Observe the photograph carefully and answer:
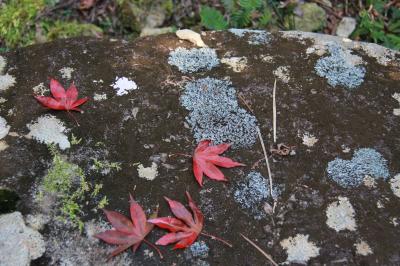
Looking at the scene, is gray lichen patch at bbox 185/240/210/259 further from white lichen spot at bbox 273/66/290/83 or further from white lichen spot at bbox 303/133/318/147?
white lichen spot at bbox 273/66/290/83

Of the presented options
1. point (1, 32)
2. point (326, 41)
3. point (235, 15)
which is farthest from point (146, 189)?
point (1, 32)

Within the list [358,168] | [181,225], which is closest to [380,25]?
[358,168]

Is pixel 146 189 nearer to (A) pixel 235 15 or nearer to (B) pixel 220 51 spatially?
(B) pixel 220 51

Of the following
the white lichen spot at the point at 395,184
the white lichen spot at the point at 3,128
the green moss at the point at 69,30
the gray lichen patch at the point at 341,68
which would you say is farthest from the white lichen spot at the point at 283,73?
the green moss at the point at 69,30

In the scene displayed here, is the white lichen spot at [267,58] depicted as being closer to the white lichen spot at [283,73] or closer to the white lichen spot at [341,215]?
the white lichen spot at [283,73]

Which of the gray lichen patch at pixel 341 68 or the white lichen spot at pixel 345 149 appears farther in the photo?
the gray lichen patch at pixel 341 68

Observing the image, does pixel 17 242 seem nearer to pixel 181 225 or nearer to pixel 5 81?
pixel 181 225

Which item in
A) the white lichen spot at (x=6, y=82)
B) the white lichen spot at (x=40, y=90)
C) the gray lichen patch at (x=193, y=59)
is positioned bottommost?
the white lichen spot at (x=6, y=82)
